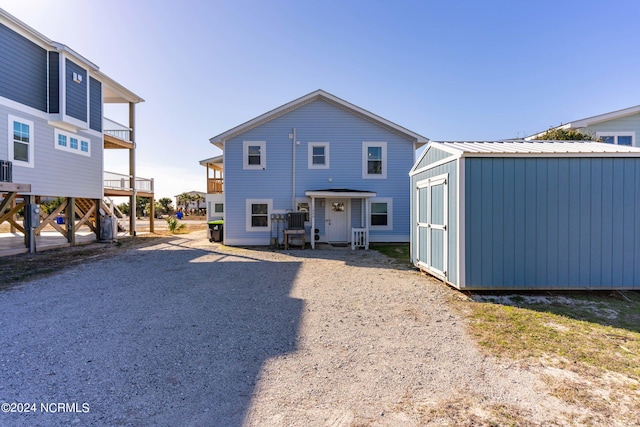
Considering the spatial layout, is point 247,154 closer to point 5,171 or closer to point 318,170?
point 318,170

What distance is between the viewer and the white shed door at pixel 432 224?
6.04 meters

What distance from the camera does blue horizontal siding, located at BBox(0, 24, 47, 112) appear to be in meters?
9.76

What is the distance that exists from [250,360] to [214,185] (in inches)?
585

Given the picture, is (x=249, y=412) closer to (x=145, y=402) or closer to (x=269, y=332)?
(x=145, y=402)

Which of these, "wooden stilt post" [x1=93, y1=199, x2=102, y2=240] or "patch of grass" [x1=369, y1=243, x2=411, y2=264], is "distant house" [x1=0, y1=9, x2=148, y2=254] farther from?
"patch of grass" [x1=369, y1=243, x2=411, y2=264]

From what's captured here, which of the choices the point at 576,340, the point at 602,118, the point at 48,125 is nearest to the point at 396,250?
the point at 576,340

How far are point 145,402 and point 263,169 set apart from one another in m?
11.3

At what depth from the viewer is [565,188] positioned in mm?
5414

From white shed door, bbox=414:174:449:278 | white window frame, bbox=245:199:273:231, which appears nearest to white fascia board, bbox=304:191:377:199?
white window frame, bbox=245:199:273:231

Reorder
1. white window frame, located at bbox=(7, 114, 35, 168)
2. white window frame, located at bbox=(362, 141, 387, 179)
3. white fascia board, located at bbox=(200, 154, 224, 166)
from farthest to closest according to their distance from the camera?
white fascia board, located at bbox=(200, 154, 224, 166) → white window frame, located at bbox=(362, 141, 387, 179) → white window frame, located at bbox=(7, 114, 35, 168)

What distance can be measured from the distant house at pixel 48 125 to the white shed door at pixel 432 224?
12210 millimetres

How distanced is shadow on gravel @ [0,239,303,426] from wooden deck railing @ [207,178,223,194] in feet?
32.2

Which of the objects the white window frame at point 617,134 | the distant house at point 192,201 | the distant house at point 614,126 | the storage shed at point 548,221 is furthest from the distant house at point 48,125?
the distant house at point 192,201

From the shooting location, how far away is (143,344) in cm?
360
